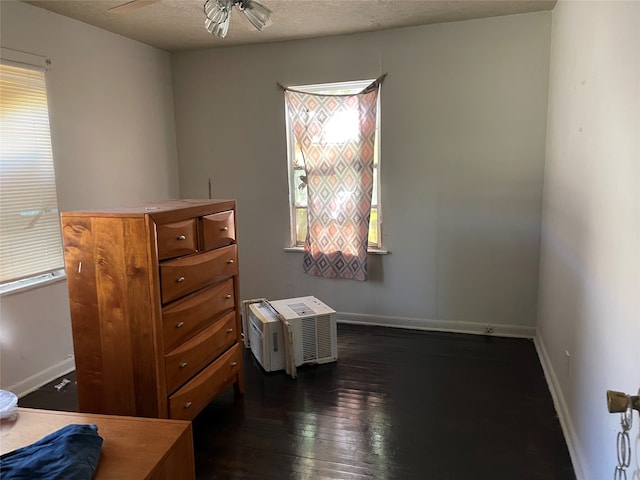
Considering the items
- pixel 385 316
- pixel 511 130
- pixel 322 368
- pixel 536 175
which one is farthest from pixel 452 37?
pixel 322 368

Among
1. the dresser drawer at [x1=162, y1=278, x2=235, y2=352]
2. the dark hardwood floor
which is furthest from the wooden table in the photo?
the dark hardwood floor

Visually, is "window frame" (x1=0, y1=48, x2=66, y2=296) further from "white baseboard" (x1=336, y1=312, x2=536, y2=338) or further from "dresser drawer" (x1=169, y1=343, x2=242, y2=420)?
"white baseboard" (x1=336, y1=312, x2=536, y2=338)

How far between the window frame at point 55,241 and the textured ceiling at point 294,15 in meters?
0.36

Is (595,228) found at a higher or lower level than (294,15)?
lower

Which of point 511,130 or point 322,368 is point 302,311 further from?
point 511,130

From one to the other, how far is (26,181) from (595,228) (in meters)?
3.18

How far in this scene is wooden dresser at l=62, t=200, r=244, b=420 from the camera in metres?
2.02

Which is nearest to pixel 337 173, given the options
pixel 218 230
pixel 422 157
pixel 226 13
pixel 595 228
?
pixel 422 157

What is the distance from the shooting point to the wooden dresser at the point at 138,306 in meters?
2.02

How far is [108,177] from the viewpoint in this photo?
3.63 metres

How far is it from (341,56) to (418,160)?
3.55 ft

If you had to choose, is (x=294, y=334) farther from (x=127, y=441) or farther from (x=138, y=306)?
(x=127, y=441)

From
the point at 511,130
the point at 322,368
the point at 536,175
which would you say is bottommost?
the point at 322,368

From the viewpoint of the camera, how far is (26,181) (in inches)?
115
